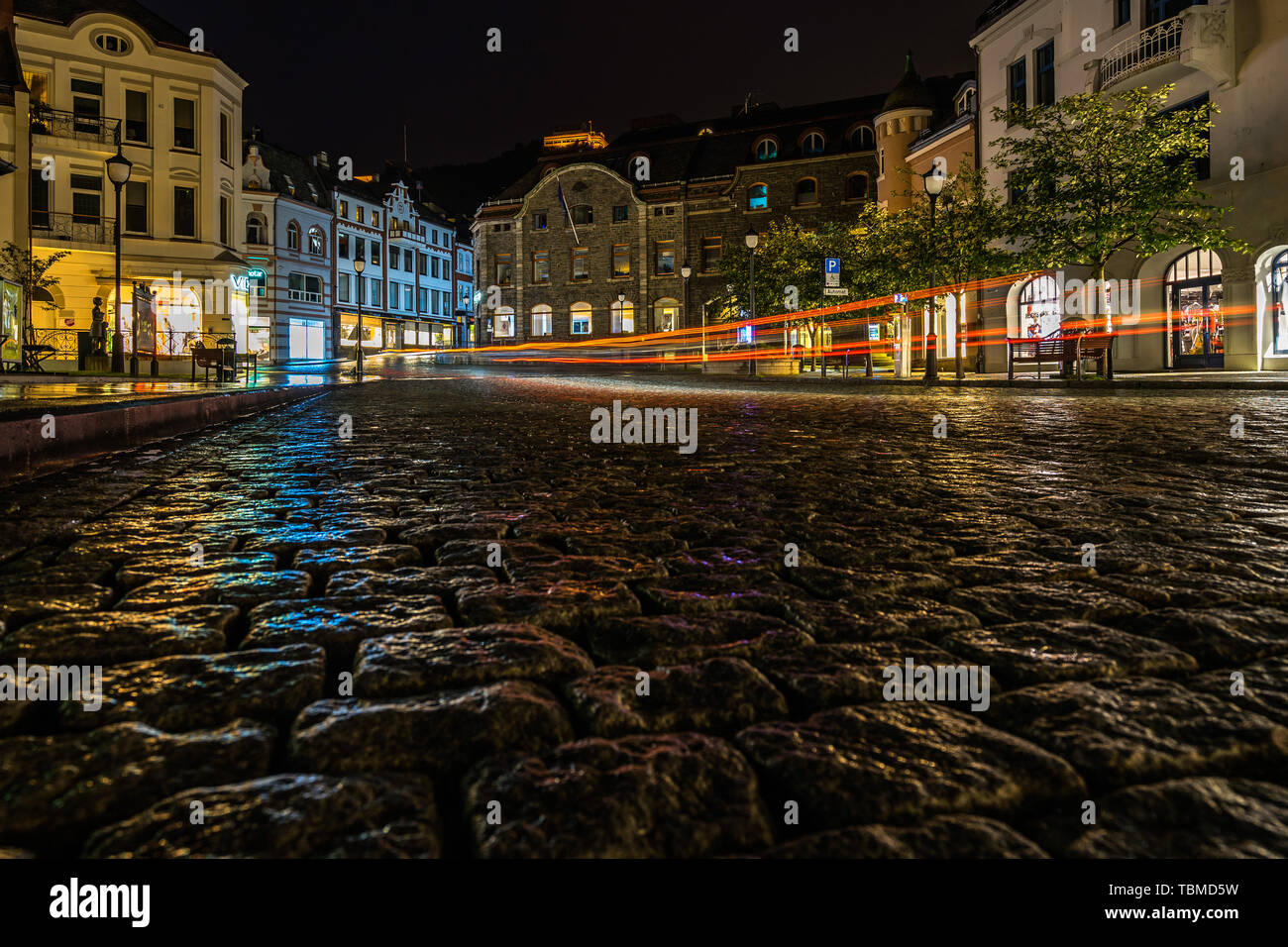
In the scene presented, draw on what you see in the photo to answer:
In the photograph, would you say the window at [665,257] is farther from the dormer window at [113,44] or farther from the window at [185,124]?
the dormer window at [113,44]

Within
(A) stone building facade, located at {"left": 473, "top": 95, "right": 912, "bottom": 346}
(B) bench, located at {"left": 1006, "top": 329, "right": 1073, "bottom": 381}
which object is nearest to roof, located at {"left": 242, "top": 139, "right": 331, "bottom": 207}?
(A) stone building facade, located at {"left": 473, "top": 95, "right": 912, "bottom": 346}

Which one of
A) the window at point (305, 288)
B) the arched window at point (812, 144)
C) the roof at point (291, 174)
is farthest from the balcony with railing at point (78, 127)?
the arched window at point (812, 144)

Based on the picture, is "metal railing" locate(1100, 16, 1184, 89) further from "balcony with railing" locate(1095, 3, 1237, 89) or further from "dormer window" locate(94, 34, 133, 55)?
"dormer window" locate(94, 34, 133, 55)

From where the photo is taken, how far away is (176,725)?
1.56m

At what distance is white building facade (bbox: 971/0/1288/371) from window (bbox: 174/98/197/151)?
30744 mm

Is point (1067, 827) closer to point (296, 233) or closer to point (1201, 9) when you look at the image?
point (1201, 9)

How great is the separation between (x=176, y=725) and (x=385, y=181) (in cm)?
7012

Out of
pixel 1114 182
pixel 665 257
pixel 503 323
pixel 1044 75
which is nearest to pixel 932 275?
pixel 1114 182

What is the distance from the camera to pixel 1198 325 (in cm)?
2283

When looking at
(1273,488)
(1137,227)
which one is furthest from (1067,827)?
(1137,227)

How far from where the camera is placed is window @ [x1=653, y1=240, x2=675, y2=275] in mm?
53750

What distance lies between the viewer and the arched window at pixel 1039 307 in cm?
2700
